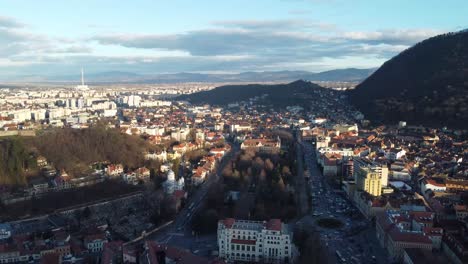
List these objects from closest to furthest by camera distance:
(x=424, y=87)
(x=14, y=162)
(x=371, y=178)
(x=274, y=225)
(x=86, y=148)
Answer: (x=274, y=225) < (x=371, y=178) < (x=14, y=162) < (x=86, y=148) < (x=424, y=87)

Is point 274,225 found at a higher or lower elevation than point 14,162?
lower

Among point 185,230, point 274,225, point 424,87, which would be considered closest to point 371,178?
point 274,225

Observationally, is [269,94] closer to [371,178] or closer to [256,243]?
[371,178]

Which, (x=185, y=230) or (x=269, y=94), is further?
(x=269, y=94)

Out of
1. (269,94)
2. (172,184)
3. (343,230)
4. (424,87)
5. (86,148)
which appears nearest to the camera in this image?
(343,230)

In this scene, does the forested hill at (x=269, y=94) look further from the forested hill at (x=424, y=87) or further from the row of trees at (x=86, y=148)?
the row of trees at (x=86, y=148)

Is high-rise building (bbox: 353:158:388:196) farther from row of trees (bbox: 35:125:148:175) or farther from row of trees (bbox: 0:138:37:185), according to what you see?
row of trees (bbox: 0:138:37:185)

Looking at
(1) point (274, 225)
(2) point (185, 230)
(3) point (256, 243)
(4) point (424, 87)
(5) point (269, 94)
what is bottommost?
(2) point (185, 230)
